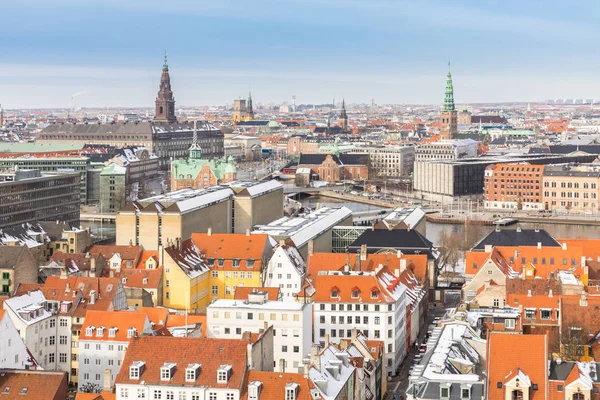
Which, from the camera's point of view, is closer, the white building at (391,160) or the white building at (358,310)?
the white building at (358,310)

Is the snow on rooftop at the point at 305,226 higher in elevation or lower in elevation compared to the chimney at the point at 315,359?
higher

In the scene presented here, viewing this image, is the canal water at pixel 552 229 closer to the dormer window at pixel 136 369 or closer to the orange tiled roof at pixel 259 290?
the orange tiled roof at pixel 259 290

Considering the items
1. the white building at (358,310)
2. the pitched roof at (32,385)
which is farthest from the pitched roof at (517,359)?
the white building at (358,310)

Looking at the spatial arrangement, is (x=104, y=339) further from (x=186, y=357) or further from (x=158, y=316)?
(x=186, y=357)

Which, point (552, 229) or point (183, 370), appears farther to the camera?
point (552, 229)

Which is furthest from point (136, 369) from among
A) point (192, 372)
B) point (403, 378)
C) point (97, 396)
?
point (403, 378)

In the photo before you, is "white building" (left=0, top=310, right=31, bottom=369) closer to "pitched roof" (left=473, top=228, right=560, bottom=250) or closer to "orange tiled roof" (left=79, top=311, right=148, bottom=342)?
"orange tiled roof" (left=79, top=311, right=148, bottom=342)
